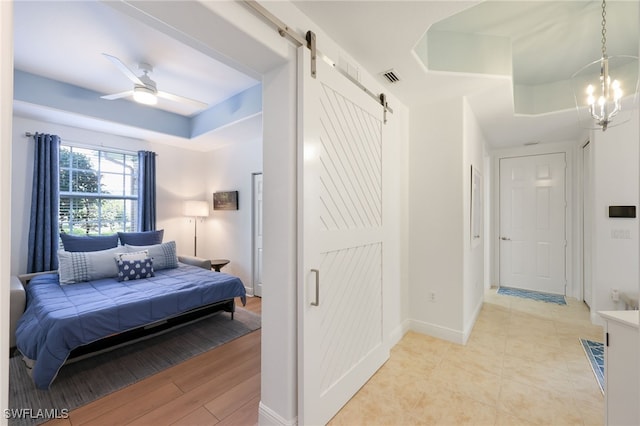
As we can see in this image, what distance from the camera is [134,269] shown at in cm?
327

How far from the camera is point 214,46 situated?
55.4 inches

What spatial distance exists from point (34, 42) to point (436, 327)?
479 centimetres

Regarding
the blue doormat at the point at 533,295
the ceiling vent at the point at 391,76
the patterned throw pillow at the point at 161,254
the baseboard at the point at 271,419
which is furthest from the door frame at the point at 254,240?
the blue doormat at the point at 533,295

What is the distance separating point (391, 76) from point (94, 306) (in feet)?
10.7

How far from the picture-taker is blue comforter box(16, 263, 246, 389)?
198 cm

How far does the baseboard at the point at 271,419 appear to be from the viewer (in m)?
1.57

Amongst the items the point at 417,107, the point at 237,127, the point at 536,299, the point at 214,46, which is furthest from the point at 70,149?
the point at 536,299

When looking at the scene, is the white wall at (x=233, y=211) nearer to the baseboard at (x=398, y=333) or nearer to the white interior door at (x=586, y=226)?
the baseboard at (x=398, y=333)

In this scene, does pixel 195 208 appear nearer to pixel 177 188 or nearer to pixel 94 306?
pixel 177 188

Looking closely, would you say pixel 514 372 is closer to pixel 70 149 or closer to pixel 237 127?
pixel 237 127

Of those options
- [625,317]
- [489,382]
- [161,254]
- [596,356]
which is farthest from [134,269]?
[596,356]

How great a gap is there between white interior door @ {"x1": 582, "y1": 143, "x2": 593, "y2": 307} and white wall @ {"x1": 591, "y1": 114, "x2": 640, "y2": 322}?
0.39 metres

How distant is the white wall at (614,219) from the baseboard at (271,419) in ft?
12.3

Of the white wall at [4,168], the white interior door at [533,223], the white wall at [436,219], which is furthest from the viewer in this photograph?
the white interior door at [533,223]
